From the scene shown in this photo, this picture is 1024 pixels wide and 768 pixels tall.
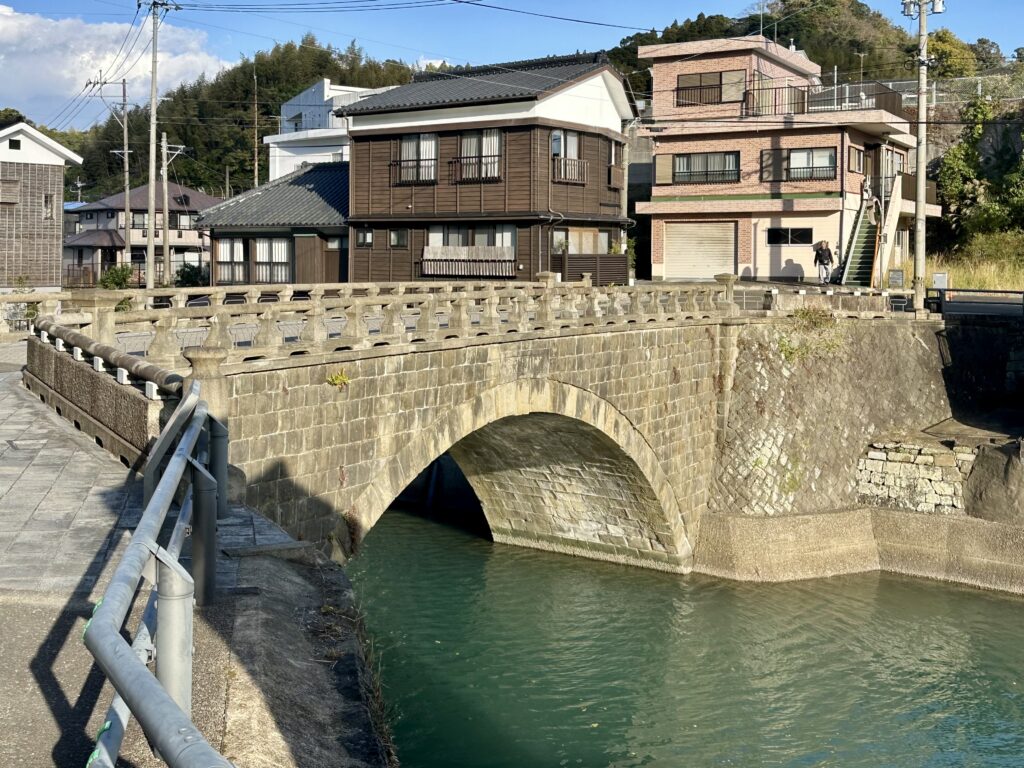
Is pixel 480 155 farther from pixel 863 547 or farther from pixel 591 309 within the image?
pixel 863 547

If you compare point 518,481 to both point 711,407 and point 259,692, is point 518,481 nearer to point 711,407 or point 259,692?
point 711,407

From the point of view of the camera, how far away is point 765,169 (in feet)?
148

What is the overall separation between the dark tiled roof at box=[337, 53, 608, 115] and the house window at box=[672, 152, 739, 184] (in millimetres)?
8249

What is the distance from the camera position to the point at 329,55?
4107 inches

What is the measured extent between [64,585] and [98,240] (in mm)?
59442

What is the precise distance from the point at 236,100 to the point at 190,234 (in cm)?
3587

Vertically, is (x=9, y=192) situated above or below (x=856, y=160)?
below

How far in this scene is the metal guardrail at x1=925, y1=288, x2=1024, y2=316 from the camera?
120 ft

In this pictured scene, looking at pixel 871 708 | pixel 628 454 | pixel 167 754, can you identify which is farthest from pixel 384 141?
pixel 167 754

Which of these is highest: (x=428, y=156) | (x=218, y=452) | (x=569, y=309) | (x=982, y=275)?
(x=428, y=156)

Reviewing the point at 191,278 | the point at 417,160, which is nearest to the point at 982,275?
the point at 417,160

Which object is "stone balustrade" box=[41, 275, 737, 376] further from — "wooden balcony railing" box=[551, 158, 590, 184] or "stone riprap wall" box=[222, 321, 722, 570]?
"wooden balcony railing" box=[551, 158, 590, 184]

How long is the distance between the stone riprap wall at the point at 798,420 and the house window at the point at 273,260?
20912 millimetres

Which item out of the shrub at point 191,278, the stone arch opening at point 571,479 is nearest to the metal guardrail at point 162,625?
the stone arch opening at point 571,479
